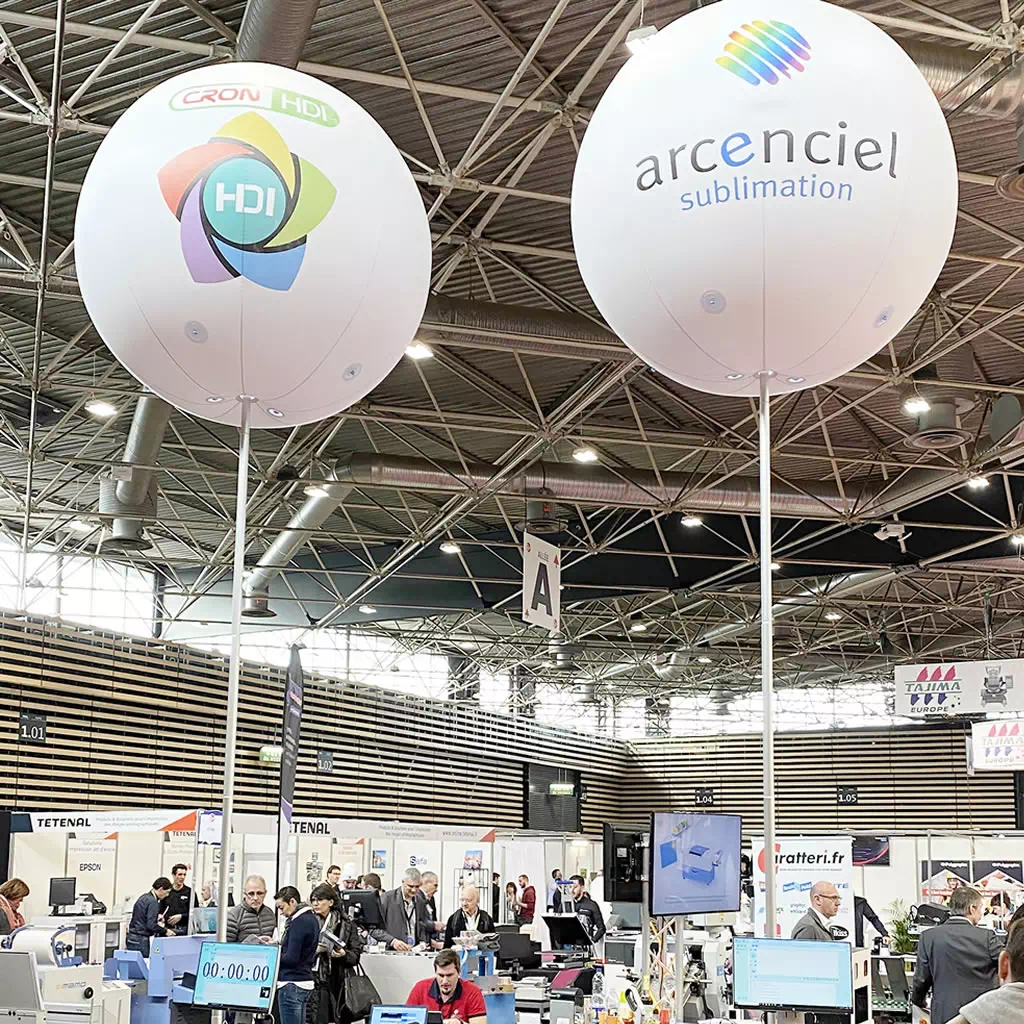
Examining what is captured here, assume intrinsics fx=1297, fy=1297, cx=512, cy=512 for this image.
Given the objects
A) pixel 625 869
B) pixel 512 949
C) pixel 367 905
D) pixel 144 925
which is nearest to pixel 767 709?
pixel 625 869

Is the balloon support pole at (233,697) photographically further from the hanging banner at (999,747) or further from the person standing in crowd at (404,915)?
the hanging banner at (999,747)

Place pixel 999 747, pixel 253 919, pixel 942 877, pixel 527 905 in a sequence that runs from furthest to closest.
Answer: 1. pixel 527 905
2. pixel 999 747
3. pixel 942 877
4. pixel 253 919

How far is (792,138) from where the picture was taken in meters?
2.48

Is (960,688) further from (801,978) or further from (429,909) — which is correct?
(801,978)

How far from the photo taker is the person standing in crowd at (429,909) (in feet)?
41.1

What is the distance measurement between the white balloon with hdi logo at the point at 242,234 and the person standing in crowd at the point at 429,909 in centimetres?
1038

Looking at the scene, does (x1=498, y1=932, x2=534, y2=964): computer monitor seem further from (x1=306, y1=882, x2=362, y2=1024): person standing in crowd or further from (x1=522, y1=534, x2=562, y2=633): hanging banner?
(x1=522, y1=534, x2=562, y2=633): hanging banner

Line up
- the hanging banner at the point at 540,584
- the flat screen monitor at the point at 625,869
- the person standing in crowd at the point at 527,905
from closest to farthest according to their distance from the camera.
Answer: the flat screen monitor at the point at 625,869
the hanging banner at the point at 540,584
the person standing in crowd at the point at 527,905

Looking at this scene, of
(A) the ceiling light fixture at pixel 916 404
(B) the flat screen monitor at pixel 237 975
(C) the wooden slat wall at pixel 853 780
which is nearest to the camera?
(B) the flat screen monitor at pixel 237 975

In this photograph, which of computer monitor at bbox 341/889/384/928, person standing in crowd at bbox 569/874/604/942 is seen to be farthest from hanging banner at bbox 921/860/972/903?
computer monitor at bbox 341/889/384/928

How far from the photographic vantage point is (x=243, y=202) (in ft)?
9.12

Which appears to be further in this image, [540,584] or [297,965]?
[540,584]

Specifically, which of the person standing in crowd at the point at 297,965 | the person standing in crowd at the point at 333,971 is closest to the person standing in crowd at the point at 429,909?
the person standing in crowd at the point at 333,971

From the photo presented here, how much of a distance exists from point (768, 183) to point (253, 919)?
9306 mm
